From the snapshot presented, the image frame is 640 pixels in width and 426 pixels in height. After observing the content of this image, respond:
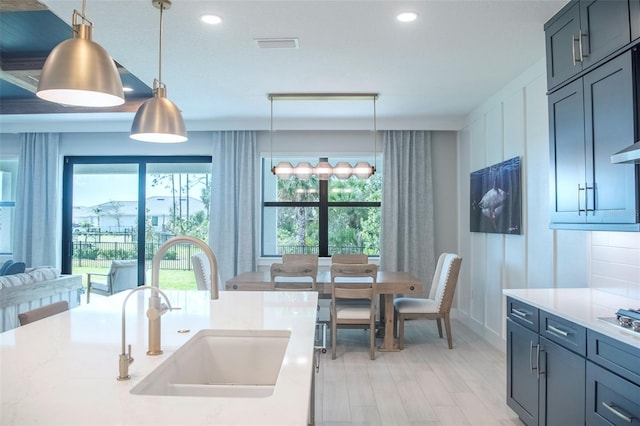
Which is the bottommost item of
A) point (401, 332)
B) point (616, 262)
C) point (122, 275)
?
point (401, 332)

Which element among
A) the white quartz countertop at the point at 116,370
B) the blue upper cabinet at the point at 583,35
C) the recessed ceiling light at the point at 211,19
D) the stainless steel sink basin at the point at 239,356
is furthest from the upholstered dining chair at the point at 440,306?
the recessed ceiling light at the point at 211,19

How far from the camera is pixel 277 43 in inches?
132

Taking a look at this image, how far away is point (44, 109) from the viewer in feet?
17.4

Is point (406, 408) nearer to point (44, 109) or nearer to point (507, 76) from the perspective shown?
point (507, 76)

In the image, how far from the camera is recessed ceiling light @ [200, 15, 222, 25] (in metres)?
2.89

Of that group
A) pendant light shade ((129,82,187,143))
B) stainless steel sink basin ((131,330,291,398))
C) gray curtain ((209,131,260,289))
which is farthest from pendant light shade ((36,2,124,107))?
gray curtain ((209,131,260,289))

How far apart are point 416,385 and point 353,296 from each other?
1038 millimetres

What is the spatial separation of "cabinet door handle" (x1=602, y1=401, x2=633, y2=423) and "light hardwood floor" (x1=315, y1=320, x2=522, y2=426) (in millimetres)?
1110

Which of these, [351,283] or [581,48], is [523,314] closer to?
[581,48]

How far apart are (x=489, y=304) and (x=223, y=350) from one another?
13.0 ft

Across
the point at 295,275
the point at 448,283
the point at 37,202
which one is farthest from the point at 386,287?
the point at 37,202

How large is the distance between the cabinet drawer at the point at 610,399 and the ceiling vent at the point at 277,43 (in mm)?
2866

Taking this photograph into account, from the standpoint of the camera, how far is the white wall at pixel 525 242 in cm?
288

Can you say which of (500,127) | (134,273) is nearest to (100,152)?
(134,273)
